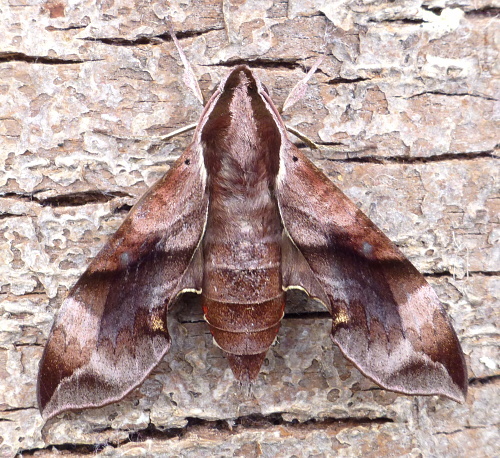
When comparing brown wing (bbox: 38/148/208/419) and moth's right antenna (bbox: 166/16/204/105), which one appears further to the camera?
moth's right antenna (bbox: 166/16/204/105)

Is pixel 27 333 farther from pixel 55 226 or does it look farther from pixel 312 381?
pixel 312 381

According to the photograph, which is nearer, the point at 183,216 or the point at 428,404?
the point at 183,216

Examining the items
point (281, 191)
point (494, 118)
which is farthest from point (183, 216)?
point (494, 118)

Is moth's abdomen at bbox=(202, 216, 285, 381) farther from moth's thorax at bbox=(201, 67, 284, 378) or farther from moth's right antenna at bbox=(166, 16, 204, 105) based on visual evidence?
moth's right antenna at bbox=(166, 16, 204, 105)

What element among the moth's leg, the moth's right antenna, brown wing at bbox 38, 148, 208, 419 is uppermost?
the moth's right antenna

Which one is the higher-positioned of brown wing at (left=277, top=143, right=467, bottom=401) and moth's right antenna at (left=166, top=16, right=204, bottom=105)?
moth's right antenna at (left=166, top=16, right=204, bottom=105)

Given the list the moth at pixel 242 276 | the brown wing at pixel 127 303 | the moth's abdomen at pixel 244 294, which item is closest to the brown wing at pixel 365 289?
the moth at pixel 242 276

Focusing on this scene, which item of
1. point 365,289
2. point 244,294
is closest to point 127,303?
point 244,294

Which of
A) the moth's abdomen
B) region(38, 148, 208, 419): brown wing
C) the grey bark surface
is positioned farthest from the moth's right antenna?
the moth's abdomen
